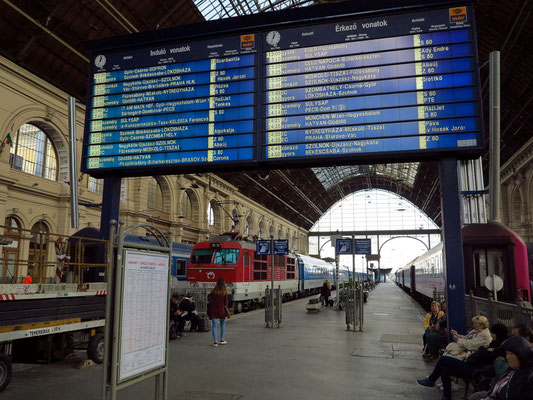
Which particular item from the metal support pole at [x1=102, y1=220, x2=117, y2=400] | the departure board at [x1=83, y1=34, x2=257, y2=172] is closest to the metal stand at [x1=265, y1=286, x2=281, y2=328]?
the departure board at [x1=83, y1=34, x2=257, y2=172]

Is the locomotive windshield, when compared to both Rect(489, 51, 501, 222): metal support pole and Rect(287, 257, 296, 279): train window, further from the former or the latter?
Rect(489, 51, 501, 222): metal support pole

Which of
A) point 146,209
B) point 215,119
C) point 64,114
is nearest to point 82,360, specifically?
point 215,119

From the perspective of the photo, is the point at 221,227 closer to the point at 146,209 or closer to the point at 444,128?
the point at 146,209

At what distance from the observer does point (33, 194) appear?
841 inches

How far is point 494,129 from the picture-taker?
317 inches

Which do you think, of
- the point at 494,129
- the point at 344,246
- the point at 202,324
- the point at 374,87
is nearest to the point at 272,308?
the point at 202,324

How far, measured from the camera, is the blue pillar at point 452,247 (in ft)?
24.8

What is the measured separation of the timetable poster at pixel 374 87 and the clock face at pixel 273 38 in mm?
21

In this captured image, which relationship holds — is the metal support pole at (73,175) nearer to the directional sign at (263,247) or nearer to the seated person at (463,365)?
the seated person at (463,365)

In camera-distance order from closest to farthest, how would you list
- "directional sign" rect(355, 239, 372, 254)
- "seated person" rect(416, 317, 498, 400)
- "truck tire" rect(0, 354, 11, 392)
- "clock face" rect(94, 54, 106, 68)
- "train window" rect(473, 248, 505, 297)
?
"seated person" rect(416, 317, 498, 400) < "truck tire" rect(0, 354, 11, 392) < "clock face" rect(94, 54, 106, 68) < "train window" rect(473, 248, 505, 297) < "directional sign" rect(355, 239, 372, 254)

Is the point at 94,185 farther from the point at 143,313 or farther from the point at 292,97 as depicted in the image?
the point at 143,313

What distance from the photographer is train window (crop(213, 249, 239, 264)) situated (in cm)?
1891

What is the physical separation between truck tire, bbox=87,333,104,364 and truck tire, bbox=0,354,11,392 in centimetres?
184

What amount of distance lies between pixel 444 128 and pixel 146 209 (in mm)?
25732
